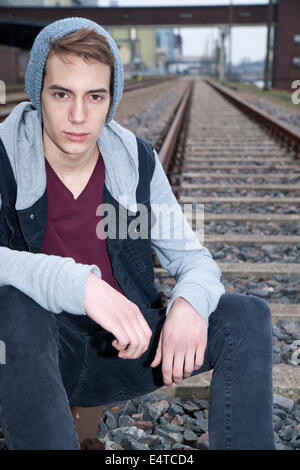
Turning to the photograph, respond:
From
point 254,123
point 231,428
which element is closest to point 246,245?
point 231,428

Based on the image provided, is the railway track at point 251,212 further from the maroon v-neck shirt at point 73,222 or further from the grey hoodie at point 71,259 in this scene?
the maroon v-neck shirt at point 73,222

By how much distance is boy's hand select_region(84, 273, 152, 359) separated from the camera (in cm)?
149

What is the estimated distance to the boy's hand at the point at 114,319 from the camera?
4.87ft

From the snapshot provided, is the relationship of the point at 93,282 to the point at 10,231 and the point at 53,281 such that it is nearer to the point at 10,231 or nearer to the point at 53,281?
the point at 53,281

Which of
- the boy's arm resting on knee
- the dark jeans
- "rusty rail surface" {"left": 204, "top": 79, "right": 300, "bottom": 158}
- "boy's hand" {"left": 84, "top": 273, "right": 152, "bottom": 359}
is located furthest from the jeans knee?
"rusty rail surface" {"left": 204, "top": 79, "right": 300, "bottom": 158}

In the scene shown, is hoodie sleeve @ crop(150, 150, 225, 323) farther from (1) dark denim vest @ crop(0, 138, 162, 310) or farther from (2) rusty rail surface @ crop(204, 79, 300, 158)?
(2) rusty rail surface @ crop(204, 79, 300, 158)

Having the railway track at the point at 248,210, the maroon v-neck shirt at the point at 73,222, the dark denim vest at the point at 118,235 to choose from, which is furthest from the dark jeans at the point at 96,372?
the railway track at the point at 248,210

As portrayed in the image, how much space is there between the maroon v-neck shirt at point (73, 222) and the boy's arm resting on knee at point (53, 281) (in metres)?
0.35

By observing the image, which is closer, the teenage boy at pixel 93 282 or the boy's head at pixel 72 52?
the teenage boy at pixel 93 282

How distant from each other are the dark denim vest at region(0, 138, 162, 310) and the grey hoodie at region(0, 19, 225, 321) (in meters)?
0.03

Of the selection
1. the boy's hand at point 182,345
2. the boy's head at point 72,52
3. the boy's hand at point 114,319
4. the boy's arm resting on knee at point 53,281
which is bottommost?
the boy's hand at point 182,345

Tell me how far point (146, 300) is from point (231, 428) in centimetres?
67

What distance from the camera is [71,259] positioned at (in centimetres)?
151

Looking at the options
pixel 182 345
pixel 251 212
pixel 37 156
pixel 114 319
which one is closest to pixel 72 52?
pixel 37 156
